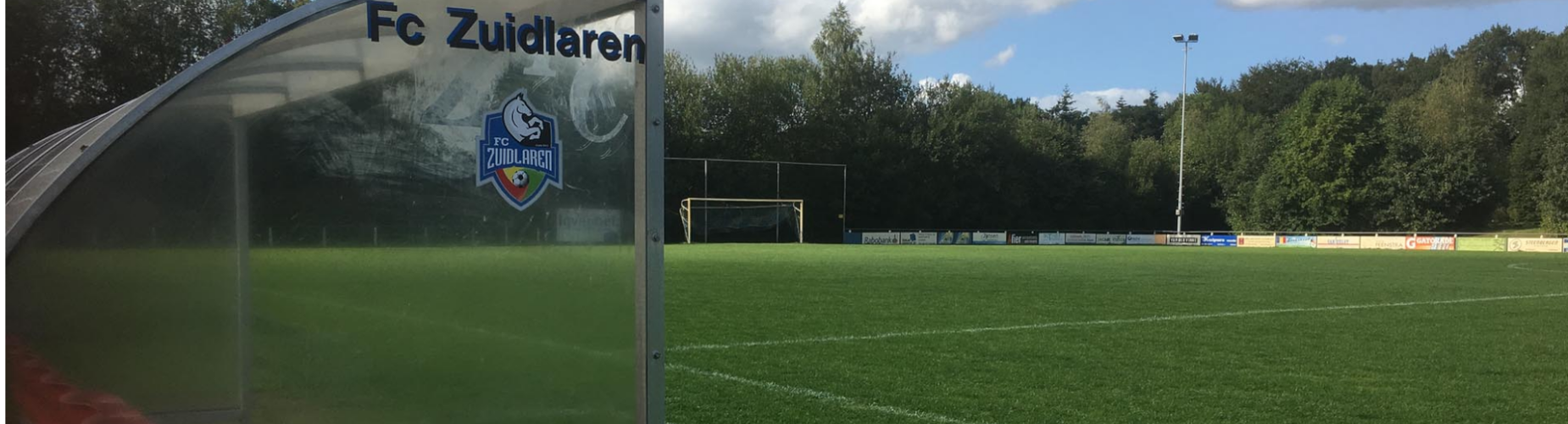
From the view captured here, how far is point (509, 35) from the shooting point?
2.00 metres

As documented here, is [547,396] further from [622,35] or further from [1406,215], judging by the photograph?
[1406,215]

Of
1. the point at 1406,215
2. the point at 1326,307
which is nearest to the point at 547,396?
the point at 1326,307

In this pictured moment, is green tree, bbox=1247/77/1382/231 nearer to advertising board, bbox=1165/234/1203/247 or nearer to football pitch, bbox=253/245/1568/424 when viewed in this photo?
advertising board, bbox=1165/234/1203/247

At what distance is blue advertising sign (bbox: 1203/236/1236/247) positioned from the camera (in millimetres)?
44219

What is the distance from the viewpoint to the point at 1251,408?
16.2 feet

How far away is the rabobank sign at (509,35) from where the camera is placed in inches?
75.6

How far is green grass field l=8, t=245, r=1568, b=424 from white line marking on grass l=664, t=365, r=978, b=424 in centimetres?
2

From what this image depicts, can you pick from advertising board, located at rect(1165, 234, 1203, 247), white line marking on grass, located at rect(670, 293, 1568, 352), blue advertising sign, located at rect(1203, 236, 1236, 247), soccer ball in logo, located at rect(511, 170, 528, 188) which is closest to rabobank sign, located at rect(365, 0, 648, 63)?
soccer ball in logo, located at rect(511, 170, 528, 188)

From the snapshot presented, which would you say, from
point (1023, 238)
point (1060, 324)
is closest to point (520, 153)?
point (1060, 324)

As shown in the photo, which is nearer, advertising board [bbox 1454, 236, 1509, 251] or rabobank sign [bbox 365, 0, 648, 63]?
rabobank sign [bbox 365, 0, 648, 63]

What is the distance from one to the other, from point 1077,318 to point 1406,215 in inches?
1950

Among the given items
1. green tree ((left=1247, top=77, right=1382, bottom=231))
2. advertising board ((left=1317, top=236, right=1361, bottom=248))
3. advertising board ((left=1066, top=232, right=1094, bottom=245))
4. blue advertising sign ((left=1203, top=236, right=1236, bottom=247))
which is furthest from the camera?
green tree ((left=1247, top=77, right=1382, bottom=231))

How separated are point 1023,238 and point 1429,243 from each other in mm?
15944

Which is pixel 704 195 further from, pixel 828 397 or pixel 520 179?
pixel 520 179
